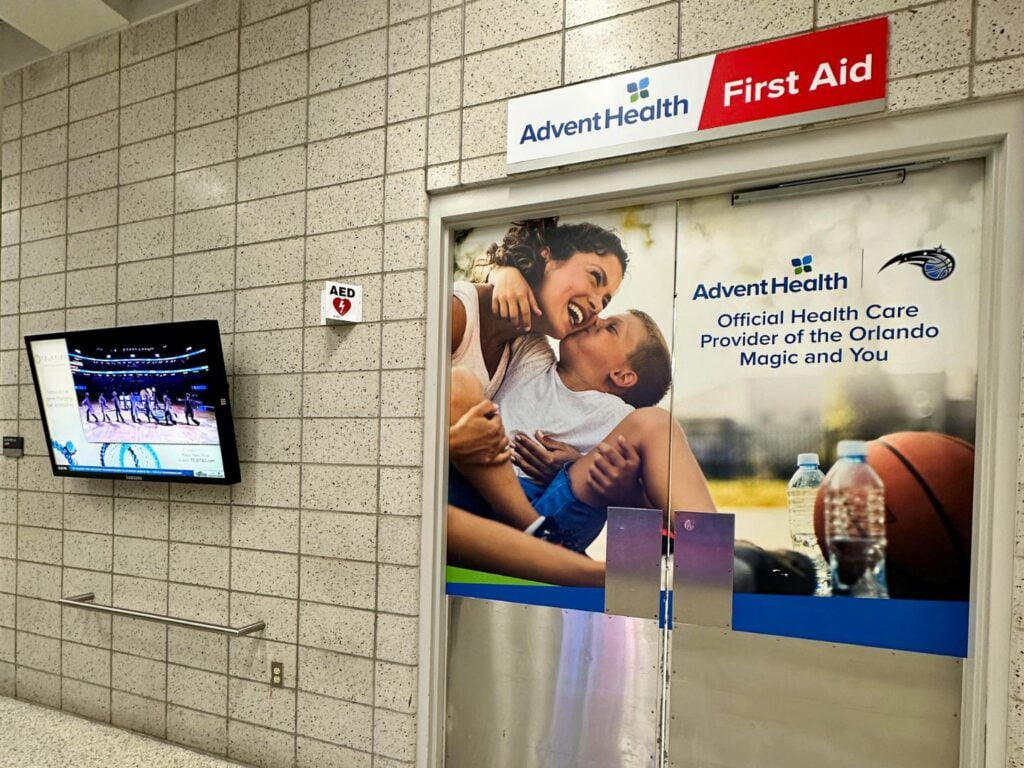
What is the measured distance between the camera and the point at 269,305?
2.86 metres

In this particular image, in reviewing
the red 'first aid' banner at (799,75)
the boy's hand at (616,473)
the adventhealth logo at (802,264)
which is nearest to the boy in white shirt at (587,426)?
the boy's hand at (616,473)

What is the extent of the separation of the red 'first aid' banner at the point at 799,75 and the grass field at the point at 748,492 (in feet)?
3.57

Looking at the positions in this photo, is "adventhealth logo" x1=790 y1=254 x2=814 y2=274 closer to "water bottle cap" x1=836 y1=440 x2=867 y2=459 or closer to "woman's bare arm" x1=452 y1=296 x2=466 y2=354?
"water bottle cap" x1=836 y1=440 x2=867 y2=459

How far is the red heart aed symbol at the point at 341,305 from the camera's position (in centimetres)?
260

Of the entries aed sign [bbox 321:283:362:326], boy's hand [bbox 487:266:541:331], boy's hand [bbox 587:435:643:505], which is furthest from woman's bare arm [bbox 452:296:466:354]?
boy's hand [bbox 587:435:643:505]

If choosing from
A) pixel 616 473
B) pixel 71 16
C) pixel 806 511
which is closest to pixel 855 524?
pixel 806 511

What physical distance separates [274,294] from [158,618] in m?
1.46

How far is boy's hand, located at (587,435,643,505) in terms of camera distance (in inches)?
90.3

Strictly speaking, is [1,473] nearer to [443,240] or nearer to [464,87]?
[443,240]

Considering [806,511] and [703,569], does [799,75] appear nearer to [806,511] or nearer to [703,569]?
[806,511]

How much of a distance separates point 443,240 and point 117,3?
6.89ft

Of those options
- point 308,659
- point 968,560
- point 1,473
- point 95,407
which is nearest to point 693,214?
point 968,560

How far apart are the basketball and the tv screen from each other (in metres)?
2.36

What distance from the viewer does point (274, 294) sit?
2.85 m
